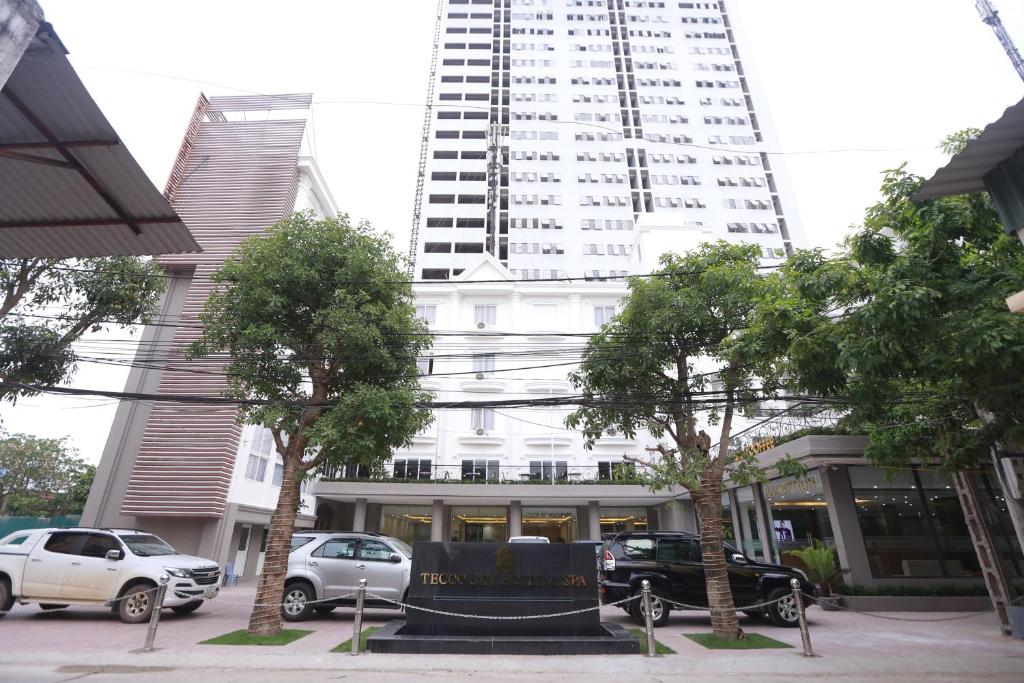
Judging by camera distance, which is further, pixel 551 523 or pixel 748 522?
pixel 551 523

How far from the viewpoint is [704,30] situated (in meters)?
60.6

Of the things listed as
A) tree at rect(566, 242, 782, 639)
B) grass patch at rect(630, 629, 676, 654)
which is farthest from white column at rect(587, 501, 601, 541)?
grass patch at rect(630, 629, 676, 654)

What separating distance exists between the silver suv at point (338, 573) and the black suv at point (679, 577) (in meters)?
4.44

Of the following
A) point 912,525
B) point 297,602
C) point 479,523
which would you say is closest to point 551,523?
point 479,523

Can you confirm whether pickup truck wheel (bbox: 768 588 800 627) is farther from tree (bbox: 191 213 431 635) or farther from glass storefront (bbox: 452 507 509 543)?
glass storefront (bbox: 452 507 509 543)

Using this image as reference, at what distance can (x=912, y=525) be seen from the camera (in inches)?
562

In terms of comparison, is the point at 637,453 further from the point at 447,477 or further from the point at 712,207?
the point at 712,207

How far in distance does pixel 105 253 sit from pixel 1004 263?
38.0ft

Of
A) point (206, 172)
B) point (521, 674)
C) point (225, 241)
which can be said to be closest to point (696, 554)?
point (521, 674)

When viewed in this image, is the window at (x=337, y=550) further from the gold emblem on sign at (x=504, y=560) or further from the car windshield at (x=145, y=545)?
the gold emblem on sign at (x=504, y=560)

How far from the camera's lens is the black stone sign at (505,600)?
329 inches

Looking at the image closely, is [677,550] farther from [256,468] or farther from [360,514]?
[256,468]

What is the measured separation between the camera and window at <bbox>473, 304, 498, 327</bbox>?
29.0m

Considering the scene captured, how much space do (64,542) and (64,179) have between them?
9118 mm
